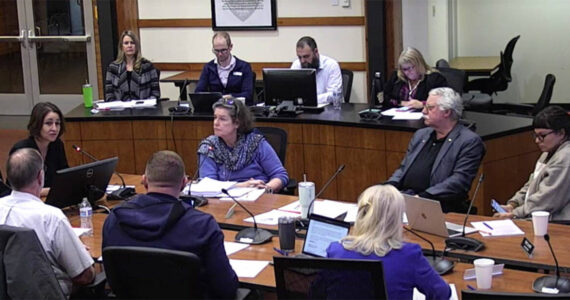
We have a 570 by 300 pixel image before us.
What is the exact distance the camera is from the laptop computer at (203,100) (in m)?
7.14

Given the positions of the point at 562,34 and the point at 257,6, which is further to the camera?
the point at 562,34

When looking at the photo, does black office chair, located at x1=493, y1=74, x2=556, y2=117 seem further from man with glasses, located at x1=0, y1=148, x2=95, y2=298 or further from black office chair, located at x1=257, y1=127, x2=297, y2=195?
man with glasses, located at x1=0, y1=148, x2=95, y2=298

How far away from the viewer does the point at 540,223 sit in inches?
161

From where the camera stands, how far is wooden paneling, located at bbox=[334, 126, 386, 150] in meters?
6.48

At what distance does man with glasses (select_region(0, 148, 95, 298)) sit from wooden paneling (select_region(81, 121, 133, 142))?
3.40 metres

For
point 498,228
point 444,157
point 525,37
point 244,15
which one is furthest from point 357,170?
point 525,37

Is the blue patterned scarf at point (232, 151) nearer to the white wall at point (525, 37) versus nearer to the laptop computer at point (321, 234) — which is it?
the laptop computer at point (321, 234)

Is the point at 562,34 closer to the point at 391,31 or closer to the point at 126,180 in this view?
the point at 391,31

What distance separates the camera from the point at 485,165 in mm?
5949

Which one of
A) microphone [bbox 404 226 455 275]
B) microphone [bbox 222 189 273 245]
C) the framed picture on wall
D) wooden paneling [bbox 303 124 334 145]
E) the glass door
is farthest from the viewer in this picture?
the glass door

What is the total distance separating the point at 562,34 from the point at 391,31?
309 cm

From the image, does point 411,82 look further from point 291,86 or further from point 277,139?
point 277,139

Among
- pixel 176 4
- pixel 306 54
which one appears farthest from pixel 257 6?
pixel 306 54

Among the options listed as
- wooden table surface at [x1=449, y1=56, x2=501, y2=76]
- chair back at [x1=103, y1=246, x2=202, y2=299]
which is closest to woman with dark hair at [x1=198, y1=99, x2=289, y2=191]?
chair back at [x1=103, y1=246, x2=202, y2=299]
